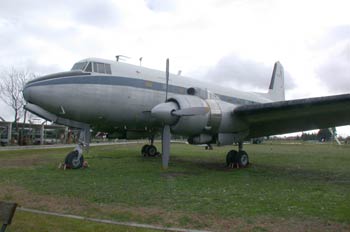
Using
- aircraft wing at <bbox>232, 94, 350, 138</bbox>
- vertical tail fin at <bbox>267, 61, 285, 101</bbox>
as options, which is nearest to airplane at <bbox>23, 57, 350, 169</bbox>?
aircraft wing at <bbox>232, 94, 350, 138</bbox>

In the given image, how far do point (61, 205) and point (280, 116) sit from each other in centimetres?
940

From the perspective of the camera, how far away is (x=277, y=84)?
25.8 metres

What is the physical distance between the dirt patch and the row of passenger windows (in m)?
6.55

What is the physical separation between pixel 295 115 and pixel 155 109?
5483 millimetres

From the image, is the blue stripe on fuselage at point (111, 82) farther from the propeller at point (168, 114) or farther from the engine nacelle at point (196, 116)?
the propeller at point (168, 114)

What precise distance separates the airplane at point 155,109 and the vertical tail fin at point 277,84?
9.62 m

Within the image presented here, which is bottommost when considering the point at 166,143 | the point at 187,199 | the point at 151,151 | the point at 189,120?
the point at 187,199

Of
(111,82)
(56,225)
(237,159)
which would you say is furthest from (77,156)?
(56,225)

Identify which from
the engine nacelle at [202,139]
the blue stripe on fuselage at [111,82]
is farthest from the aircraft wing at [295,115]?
the blue stripe on fuselage at [111,82]

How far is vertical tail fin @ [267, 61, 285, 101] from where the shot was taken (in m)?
25.4

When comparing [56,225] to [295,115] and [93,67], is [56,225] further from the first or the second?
[295,115]

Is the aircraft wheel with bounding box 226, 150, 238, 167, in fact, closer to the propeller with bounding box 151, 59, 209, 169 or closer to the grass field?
the grass field

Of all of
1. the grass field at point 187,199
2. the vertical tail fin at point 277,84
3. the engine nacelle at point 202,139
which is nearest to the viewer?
the grass field at point 187,199

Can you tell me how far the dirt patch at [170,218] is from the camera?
19.6 ft
